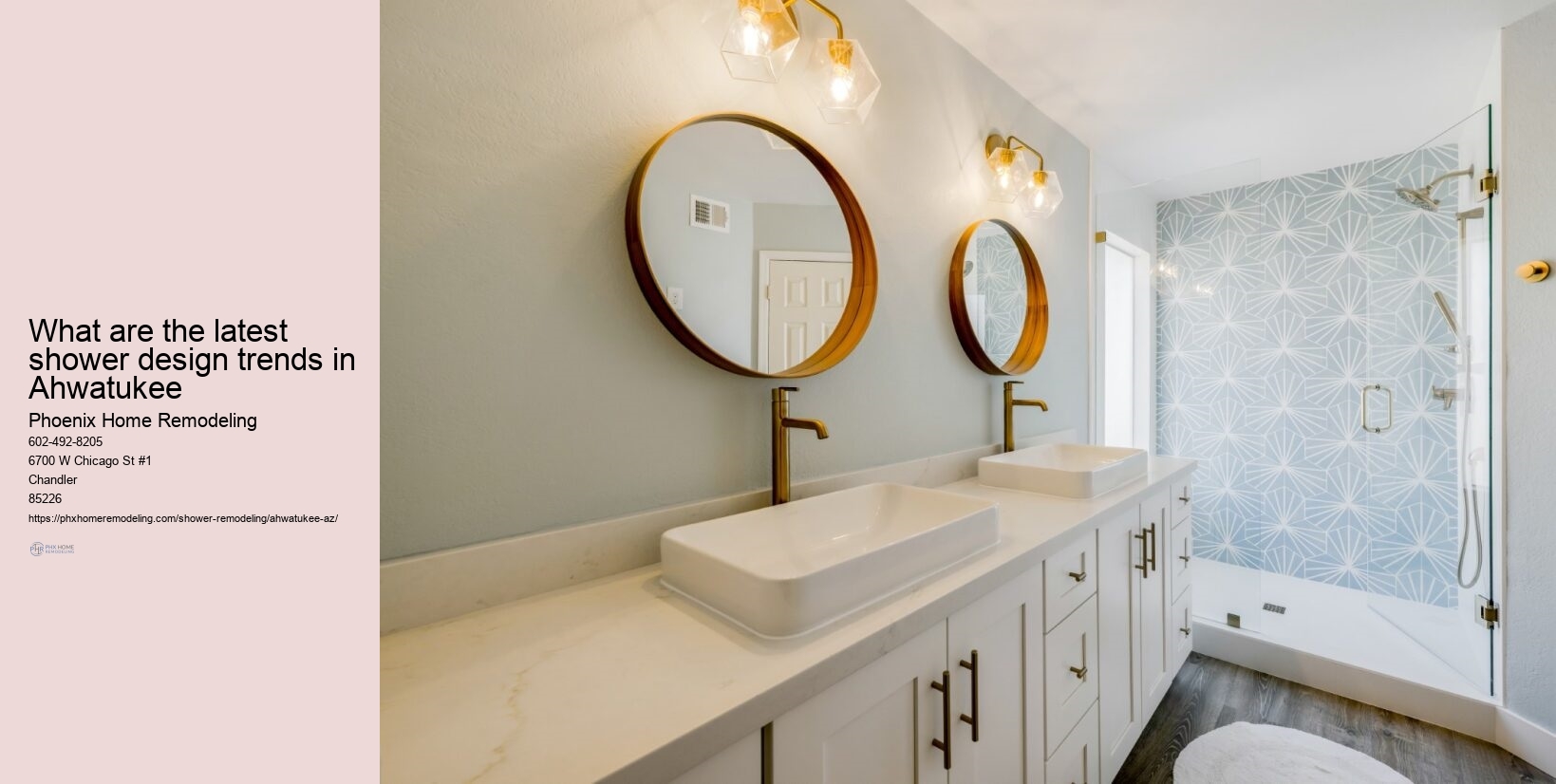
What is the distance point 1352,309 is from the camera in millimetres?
2748

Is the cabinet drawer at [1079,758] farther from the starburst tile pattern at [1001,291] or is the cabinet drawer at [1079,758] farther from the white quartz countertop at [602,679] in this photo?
the starburst tile pattern at [1001,291]

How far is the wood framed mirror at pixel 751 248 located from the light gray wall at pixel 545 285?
0.05 metres

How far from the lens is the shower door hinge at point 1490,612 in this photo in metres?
1.76

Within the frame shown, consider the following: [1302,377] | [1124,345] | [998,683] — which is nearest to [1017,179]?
[1124,345]

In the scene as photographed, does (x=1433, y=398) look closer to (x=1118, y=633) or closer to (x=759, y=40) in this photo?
(x=1118, y=633)

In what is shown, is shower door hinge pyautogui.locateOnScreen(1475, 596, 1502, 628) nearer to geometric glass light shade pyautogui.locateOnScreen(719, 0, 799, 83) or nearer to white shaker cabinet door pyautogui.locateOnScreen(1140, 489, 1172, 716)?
white shaker cabinet door pyautogui.locateOnScreen(1140, 489, 1172, 716)

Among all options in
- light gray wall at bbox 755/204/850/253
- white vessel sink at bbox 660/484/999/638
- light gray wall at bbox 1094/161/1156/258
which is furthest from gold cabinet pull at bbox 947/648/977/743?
light gray wall at bbox 1094/161/1156/258

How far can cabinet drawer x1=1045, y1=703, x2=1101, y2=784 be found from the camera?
3.98 ft

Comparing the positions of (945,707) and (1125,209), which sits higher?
(1125,209)

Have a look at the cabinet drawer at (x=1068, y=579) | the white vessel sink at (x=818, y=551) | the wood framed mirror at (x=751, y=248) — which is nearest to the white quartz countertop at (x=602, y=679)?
the white vessel sink at (x=818, y=551)

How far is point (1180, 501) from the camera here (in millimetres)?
1964
